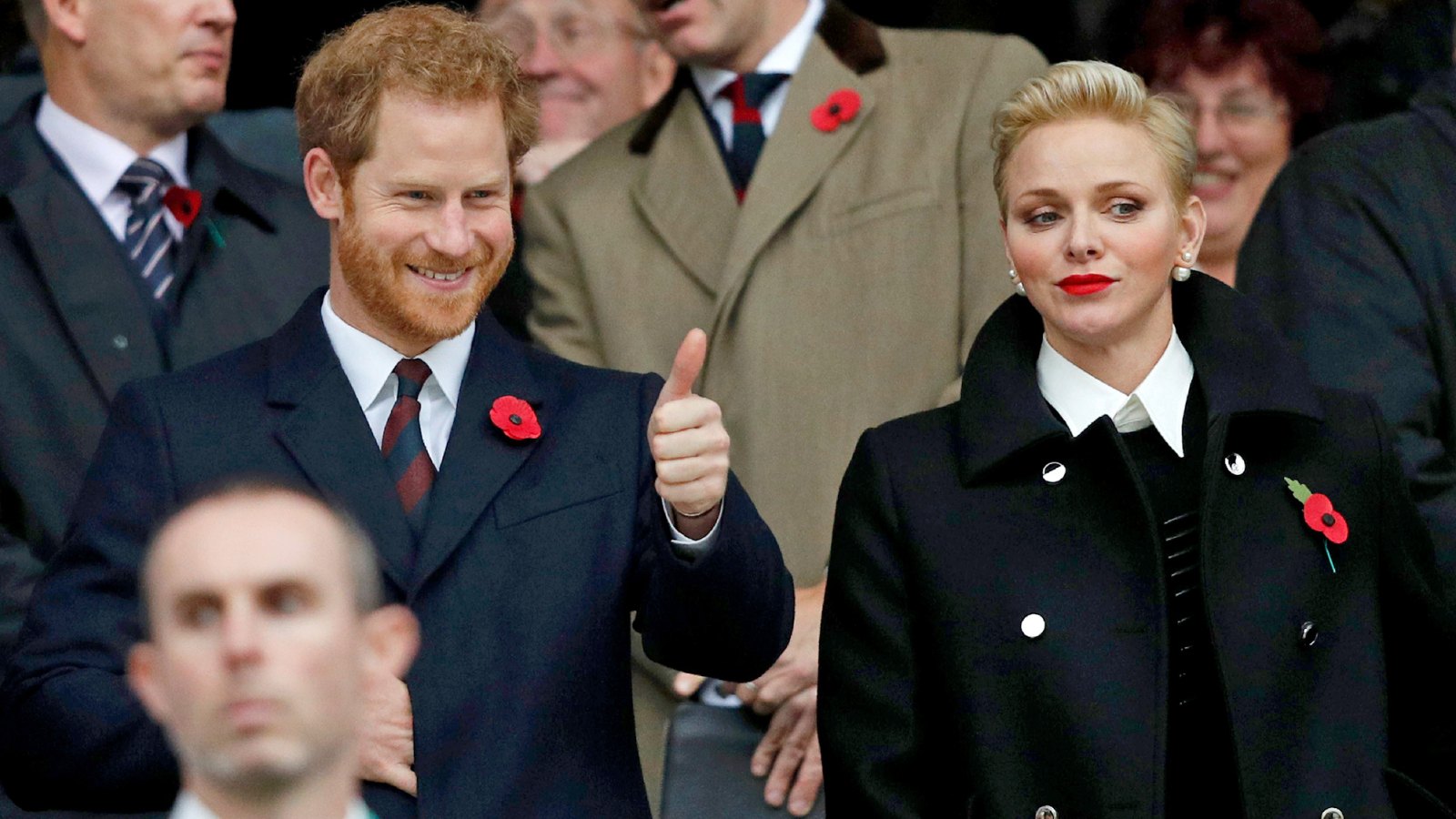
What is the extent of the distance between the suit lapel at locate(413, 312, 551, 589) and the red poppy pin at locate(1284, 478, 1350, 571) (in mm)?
1104

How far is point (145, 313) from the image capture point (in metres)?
4.08

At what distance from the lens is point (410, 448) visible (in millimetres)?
3113

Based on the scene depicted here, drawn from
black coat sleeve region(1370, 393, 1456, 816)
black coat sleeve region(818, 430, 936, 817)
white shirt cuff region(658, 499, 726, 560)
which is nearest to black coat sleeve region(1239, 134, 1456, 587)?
black coat sleeve region(1370, 393, 1456, 816)

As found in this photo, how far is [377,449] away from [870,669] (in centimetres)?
78

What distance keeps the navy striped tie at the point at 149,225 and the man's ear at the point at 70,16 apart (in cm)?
29

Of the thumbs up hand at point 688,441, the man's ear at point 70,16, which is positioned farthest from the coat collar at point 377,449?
the man's ear at point 70,16

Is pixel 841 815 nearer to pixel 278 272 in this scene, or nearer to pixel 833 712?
pixel 833 712

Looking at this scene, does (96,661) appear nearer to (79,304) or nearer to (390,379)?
(390,379)

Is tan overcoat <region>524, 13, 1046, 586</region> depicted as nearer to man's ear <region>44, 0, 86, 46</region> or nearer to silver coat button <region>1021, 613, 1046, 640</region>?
silver coat button <region>1021, 613, 1046, 640</region>

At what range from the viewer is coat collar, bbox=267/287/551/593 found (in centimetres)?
301

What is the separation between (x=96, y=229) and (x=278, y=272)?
0.35 meters

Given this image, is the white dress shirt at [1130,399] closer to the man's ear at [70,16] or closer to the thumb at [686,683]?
the thumb at [686,683]

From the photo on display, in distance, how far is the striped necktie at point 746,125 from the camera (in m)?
4.30

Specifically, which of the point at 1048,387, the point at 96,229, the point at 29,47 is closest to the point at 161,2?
the point at 96,229
